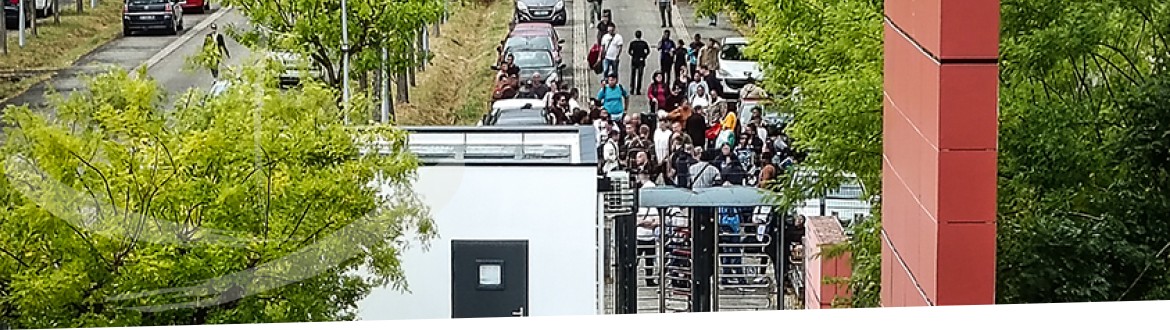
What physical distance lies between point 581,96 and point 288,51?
58 centimetres

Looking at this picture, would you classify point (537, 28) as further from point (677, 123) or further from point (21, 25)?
point (21, 25)

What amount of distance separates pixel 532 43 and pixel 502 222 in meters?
0.36

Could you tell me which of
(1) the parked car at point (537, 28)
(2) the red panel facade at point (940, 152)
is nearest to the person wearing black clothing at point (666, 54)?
(1) the parked car at point (537, 28)

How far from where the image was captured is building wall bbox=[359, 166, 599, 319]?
3352mm

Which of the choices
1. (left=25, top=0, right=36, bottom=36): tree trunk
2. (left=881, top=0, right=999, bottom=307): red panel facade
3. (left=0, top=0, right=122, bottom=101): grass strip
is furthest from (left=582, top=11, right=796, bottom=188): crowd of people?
(left=25, top=0, right=36, bottom=36): tree trunk

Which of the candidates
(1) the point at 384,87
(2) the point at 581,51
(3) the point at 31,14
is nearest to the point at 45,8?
(3) the point at 31,14

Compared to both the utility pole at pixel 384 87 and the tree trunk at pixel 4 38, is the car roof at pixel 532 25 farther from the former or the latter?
the tree trunk at pixel 4 38

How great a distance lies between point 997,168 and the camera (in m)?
3.41

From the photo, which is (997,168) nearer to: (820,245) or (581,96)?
(820,245)

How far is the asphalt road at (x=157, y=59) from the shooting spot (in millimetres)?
3213

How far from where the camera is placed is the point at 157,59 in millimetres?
3264

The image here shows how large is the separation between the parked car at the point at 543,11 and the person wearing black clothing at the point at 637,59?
145 mm

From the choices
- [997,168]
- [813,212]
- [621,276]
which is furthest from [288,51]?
[997,168]

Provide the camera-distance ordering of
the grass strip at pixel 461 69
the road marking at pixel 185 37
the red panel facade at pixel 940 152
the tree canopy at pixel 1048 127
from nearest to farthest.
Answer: the red panel facade at pixel 940 152 → the road marking at pixel 185 37 → the grass strip at pixel 461 69 → the tree canopy at pixel 1048 127
